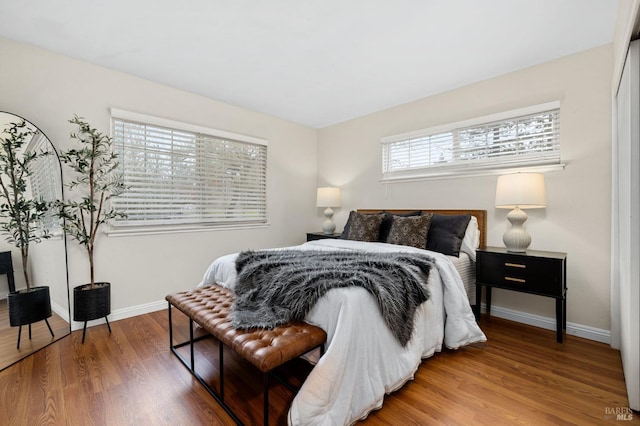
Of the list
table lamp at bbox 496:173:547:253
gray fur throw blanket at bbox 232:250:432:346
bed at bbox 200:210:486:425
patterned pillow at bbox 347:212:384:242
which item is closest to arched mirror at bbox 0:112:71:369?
bed at bbox 200:210:486:425

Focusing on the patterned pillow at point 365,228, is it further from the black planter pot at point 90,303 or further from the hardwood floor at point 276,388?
the black planter pot at point 90,303

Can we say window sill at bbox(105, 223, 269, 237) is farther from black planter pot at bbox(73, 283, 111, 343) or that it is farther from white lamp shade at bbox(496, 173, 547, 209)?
white lamp shade at bbox(496, 173, 547, 209)

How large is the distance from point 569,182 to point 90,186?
418 centimetres

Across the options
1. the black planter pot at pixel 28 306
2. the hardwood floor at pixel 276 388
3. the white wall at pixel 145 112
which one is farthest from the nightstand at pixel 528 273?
the black planter pot at pixel 28 306

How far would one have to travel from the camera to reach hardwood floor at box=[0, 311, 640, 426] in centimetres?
149

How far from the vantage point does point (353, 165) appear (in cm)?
418

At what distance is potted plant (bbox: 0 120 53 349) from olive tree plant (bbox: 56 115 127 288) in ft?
0.63

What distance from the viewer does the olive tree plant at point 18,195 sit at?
7.00ft

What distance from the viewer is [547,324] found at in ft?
8.41

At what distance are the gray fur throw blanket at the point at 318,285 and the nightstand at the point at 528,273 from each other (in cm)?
82

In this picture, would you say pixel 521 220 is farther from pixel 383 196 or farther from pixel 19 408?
pixel 19 408

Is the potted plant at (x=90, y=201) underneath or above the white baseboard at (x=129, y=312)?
above

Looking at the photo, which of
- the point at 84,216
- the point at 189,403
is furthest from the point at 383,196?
the point at 84,216

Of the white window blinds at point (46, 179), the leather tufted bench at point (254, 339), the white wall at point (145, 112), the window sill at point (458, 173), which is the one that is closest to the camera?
the leather tufted bench at point (254, 339)
